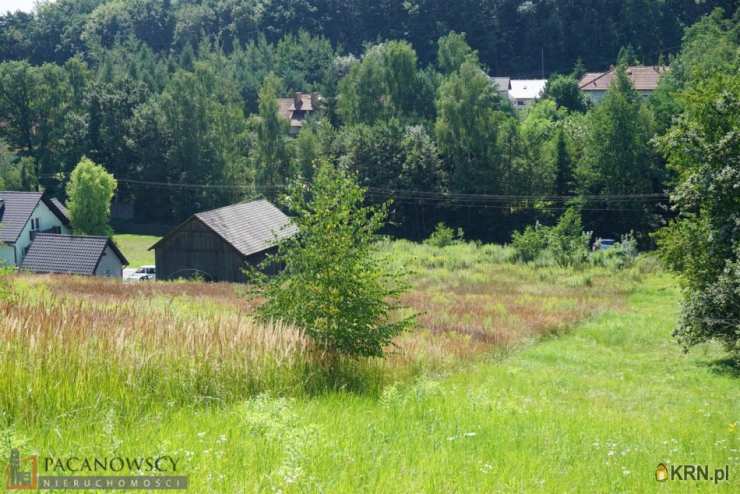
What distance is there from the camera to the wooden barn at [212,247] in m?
44.0

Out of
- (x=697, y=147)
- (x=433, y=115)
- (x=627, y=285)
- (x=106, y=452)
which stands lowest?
(x=627, y=285)

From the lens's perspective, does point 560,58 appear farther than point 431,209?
Yes

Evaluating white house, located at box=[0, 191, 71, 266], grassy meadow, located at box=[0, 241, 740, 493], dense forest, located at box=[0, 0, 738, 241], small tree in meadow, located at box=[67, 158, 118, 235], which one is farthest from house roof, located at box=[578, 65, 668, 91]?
grassy meadow, located at box=[0, 241, 740, 493]

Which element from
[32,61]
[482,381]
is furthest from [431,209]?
[32,61]

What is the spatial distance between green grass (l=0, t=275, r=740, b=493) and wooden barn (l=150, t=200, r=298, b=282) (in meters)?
30.0

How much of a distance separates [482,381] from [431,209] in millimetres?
48244

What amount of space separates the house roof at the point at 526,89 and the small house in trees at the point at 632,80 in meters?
6.26

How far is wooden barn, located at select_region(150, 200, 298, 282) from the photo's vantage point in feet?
144

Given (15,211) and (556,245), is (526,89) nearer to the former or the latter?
(556,245)

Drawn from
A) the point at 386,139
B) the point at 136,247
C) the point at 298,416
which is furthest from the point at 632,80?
the point at 298,416

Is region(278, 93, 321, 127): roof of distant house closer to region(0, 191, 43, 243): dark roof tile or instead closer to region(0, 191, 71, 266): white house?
region(0, 191, 71, 266): white house

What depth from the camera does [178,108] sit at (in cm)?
7056

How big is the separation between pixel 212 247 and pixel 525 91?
264 feet

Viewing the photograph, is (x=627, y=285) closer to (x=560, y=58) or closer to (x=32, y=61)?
(x=560, y=58)
